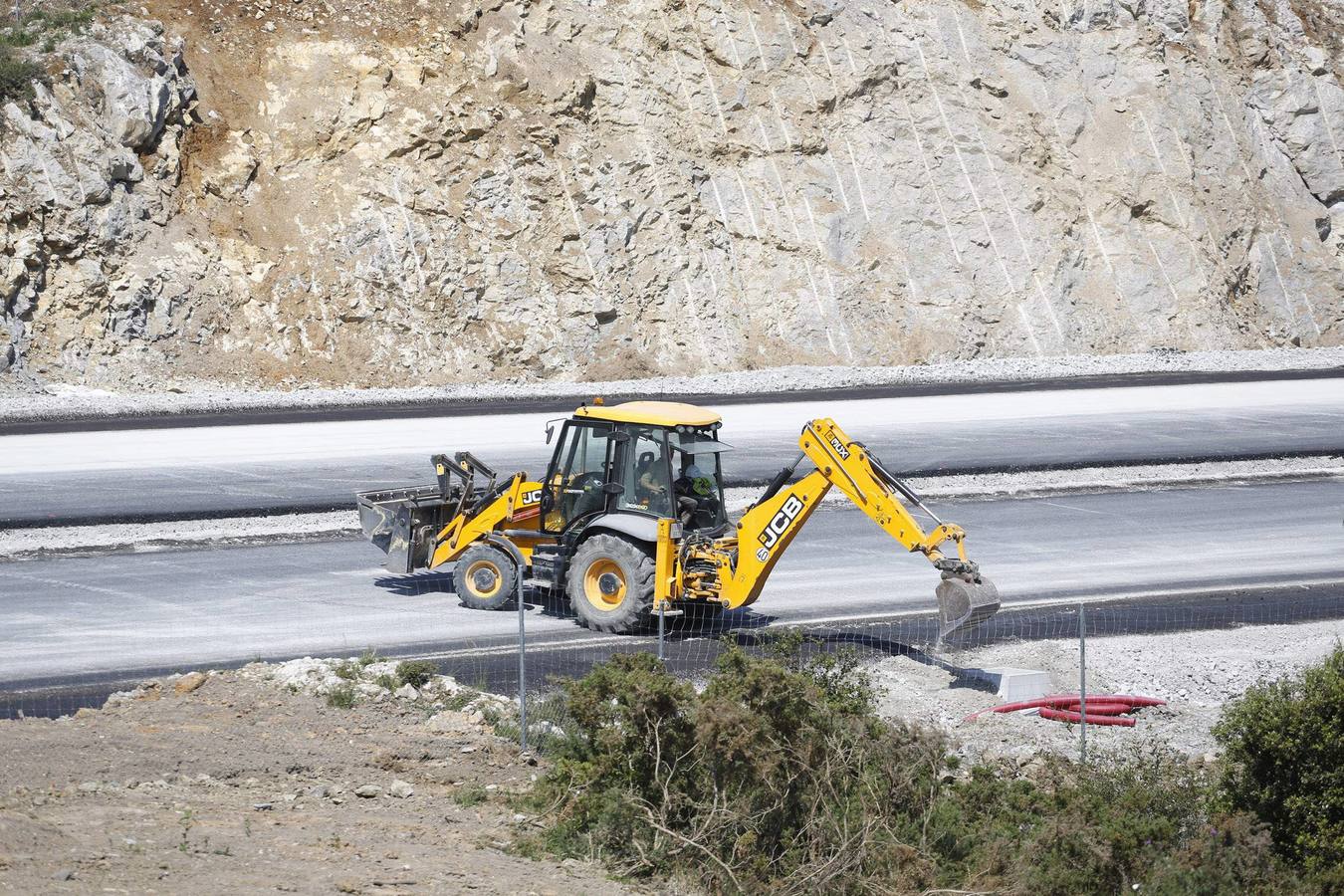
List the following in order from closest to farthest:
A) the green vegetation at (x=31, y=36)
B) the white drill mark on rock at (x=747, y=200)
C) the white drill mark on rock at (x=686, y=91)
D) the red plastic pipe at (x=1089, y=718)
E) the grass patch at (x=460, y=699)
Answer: the grass patch at (x=460, y=699) < the red plastic pipe at (x=1089, y=718) < the green vegetation at (x=31, y=36) < the white drill mark on rock at (x=747, y=200) < the white drill mark on rock at (x=686, y=91)

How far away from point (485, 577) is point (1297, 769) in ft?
29.3

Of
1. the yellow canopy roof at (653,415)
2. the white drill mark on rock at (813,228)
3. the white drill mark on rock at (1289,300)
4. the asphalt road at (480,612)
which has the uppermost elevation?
the white drill mark on rock at (813,228)

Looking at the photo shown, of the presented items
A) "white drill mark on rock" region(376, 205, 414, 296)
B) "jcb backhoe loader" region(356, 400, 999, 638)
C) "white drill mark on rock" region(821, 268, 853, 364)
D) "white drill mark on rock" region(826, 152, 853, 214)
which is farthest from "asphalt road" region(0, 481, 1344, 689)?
"white drill mark on rock" region(826, 152, 853, 214)

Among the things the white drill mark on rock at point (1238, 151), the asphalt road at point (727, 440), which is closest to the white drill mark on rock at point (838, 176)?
the asphalt road at point (727, 440)

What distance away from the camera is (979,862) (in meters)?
9.55

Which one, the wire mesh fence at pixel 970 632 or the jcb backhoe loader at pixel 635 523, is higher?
the jcb backhoe loader at pixel 635 523

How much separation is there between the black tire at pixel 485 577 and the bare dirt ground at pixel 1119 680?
4396 millimetres

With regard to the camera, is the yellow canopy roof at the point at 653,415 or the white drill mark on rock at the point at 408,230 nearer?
the yellow canopy roof at the point at 653,415

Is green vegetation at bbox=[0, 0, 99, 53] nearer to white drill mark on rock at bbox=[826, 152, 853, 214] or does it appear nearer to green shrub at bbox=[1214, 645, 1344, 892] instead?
white drill mark on rock at bbox=[826, 152, 853, 214]

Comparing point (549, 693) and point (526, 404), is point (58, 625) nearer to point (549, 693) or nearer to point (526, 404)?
point (549, 693)

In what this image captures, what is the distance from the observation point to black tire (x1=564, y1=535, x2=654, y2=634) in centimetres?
1461

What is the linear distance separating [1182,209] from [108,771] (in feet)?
128

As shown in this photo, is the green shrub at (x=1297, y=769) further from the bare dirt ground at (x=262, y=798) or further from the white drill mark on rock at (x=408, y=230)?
the white drill mark on rock at (x=408, y=230)

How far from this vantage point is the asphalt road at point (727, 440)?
79.4ft
